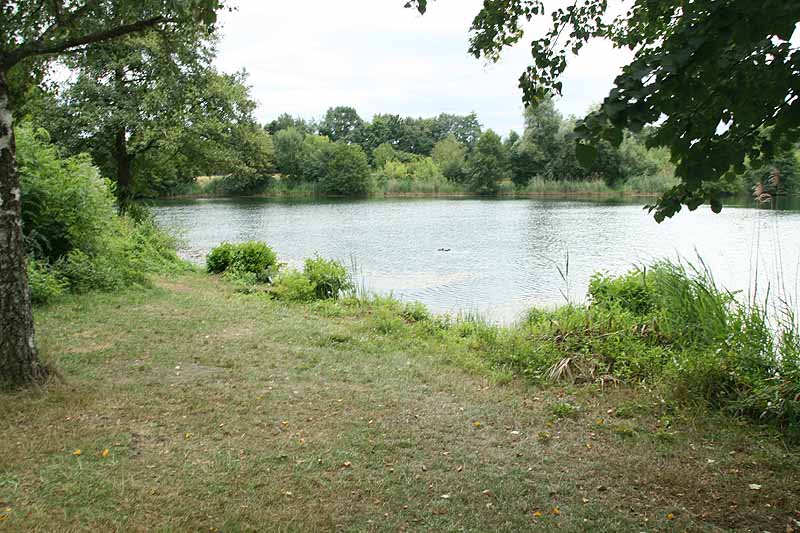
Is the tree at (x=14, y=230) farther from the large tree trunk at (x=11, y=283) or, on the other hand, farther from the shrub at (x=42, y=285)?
the shrub at (x=42, y=285)

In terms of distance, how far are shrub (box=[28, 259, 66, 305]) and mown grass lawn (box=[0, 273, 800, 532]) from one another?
1.88m

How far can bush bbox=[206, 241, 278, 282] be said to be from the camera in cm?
1360

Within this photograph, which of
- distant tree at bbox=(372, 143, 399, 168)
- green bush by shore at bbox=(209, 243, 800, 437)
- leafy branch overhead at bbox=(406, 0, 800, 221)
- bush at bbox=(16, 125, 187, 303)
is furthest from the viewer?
distant tree at bbox=(372, 143, 399, 168)

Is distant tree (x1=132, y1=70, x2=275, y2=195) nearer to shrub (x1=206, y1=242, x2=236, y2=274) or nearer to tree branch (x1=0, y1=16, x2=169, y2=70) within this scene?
shrub (x1=206, y1=242, x2=236, y2=274)

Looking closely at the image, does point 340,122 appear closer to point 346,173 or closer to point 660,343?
point 346,173

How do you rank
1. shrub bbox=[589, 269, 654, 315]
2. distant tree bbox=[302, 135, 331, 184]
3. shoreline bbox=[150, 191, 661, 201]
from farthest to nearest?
distant tree bbox=[302, 135, 331, 184]
shoreline bbox=[150, 191, 661, 201]
shrub bbox=[589, 269, 654, 315]

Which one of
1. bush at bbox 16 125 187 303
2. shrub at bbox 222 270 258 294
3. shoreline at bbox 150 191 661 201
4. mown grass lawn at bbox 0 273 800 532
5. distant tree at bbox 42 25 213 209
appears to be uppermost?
distant tree at bbox 42 25 213 209

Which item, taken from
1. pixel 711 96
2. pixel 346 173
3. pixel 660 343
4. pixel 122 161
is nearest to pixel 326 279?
pixel 660 343

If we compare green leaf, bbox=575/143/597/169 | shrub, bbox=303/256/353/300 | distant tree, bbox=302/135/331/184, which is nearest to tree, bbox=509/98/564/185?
distant tree, bbox=302/135/331/184

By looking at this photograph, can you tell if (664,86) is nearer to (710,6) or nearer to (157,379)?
(710,6)

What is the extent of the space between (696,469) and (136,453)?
4075 millimetres

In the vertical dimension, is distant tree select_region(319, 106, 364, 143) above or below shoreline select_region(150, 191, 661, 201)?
above

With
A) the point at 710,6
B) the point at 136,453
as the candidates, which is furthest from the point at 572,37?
the point at 136,453

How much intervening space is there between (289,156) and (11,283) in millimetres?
65429
